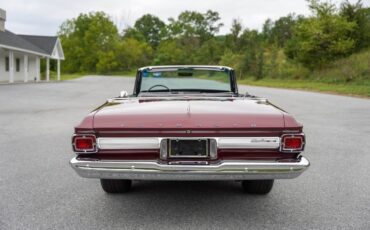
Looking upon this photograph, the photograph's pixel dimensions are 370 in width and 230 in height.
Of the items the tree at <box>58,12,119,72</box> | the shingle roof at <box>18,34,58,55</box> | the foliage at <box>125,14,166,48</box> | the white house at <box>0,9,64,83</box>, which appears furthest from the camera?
the foliage at <box>125,14,166,48</box>

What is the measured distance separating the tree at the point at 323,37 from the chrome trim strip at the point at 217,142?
30.6 meters

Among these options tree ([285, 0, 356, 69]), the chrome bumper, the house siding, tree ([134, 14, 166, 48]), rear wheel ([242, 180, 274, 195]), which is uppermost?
tree ([134, 14, 166, 48])

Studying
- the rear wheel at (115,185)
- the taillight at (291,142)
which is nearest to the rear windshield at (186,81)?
the rear wheel at (115,185)

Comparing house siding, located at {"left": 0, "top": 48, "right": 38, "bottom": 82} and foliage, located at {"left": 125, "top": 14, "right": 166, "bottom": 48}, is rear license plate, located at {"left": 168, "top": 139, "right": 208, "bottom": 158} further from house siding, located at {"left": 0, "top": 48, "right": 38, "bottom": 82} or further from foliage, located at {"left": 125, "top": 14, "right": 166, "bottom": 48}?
foliage, located at {"left": 125, "top": 14, "right": 166, "bottom": 48}

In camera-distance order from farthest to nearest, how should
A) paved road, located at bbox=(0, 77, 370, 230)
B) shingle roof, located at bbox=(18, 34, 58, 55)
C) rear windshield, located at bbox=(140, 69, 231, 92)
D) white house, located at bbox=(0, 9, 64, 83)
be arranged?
shingle roof, located at bbox=(18, 34, 58, 55) < white house, located at bbox=(0, 9, 64, 83) < rear windshield, located at bbox=(140, 69, 231, 92) < paved road, located at bbox=(0, 77, 370, 230)

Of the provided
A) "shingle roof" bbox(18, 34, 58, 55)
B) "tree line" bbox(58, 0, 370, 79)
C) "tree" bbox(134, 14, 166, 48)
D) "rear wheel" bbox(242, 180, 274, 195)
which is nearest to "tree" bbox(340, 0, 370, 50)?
"tree line" bbox(58, 0, 370, 79)

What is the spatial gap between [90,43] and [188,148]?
8103cm

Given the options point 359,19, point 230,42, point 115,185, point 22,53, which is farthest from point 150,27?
point 115,185

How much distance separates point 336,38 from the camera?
106 feet

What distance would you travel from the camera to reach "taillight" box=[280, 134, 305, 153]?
327cm

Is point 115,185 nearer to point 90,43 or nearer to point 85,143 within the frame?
point 85,143

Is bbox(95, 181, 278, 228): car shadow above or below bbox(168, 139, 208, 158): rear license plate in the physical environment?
below

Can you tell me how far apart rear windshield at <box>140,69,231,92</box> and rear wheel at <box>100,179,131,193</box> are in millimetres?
1548

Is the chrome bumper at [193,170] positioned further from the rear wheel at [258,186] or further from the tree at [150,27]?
the tree at [150,27]
